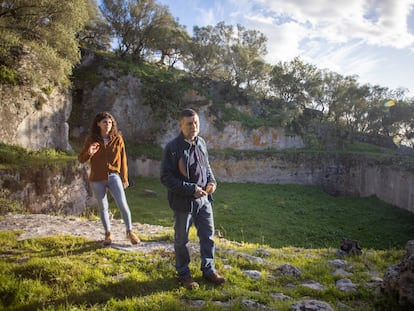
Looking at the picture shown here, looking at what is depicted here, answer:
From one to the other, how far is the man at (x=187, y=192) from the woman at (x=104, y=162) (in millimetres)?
1746

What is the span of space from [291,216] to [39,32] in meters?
15.5

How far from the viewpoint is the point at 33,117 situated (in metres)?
13.2

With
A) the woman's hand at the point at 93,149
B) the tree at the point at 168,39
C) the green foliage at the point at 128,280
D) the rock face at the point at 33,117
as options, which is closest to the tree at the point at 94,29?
the tree at the point at 168,39

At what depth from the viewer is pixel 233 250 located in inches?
217

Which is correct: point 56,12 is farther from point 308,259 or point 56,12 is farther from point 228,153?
point 228,153

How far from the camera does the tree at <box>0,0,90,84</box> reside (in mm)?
11367

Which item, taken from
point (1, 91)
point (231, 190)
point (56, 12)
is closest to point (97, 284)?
point (1, 91)

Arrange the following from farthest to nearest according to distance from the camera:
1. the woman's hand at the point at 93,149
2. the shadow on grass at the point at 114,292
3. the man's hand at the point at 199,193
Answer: the woman's hand at the point at 93,149 → the man's hand at the point at 199,193 → the shadow on grass at the point at 114,292

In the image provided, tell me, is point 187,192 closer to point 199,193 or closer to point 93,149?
point 199,193

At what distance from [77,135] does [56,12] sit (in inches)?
433

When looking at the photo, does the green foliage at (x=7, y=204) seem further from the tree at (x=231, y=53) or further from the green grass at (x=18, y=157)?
the tree at (x=231, y=53)

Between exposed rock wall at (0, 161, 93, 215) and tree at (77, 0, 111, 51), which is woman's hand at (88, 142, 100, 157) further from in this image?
tree at (77, 0, 111, 51)

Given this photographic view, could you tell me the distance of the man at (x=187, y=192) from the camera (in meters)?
3.51

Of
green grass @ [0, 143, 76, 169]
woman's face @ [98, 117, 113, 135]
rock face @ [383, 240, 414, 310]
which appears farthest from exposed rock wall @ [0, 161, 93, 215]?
rock face @ [383, 240, 414, 310]
